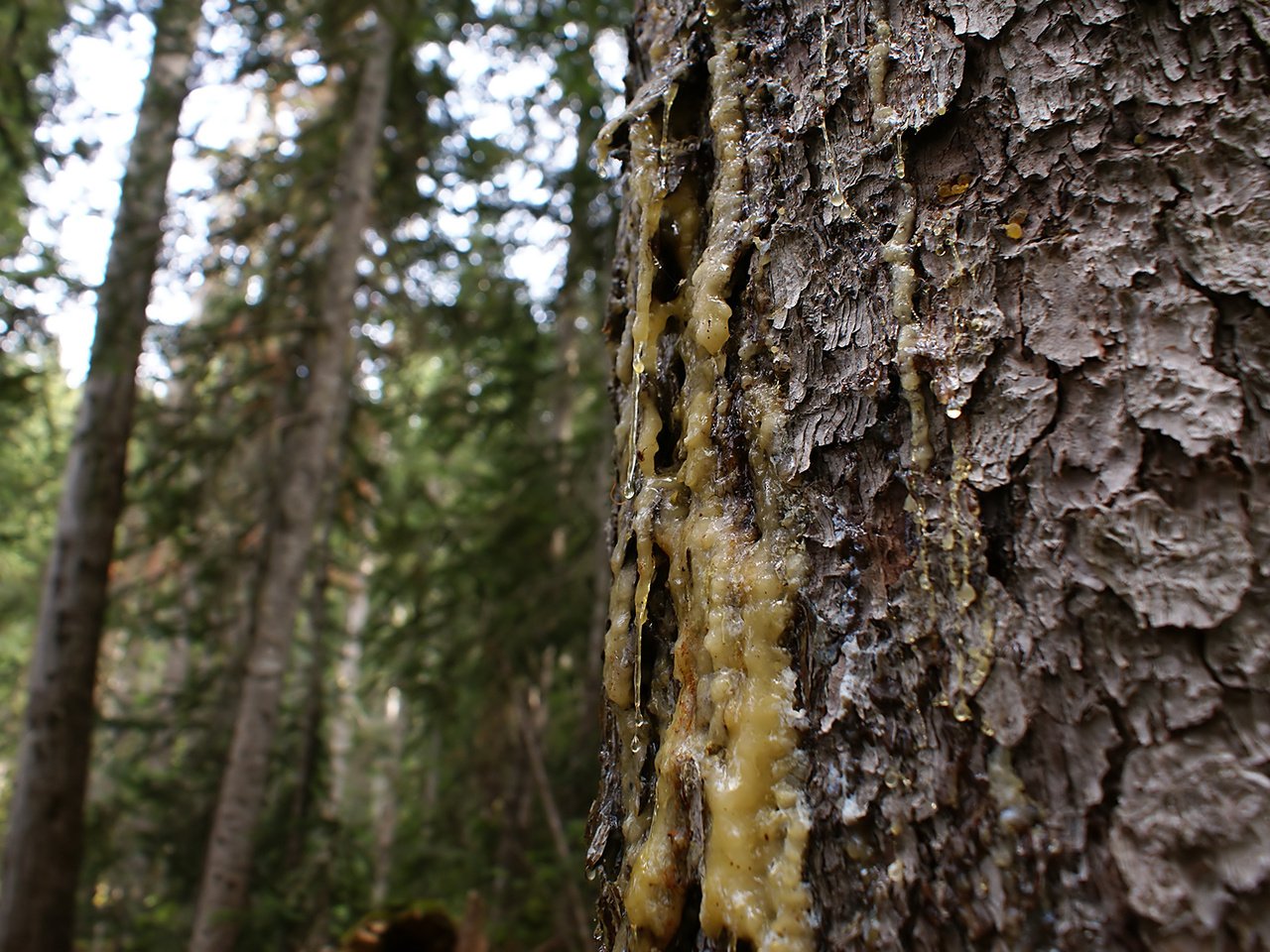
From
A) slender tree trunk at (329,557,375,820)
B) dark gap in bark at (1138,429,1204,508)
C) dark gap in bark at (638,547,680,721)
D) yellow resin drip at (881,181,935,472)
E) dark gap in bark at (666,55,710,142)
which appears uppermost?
dark gap in bark at (666,55,710,142)

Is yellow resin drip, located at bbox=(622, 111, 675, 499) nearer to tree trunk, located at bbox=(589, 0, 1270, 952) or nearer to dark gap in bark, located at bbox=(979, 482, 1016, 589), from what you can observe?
tree trunk, located at bbox=(589, 0, 1270, 952)

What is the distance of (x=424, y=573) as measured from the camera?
7605 mm

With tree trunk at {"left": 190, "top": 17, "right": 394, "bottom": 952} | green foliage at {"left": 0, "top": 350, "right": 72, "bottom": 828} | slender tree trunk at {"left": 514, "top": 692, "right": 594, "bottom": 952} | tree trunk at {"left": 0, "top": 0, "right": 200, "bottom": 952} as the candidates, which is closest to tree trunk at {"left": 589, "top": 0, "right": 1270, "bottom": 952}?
slender tree trunk at {"left": 514, "top": 692, "right": 594, "bottom": 952}

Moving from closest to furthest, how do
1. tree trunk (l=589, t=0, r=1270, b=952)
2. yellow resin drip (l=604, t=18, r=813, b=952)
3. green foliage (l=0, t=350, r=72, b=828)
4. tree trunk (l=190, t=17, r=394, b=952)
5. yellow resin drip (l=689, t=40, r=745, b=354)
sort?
1. tree trunk (l=589, t=0, r=1270, b=952)
2. yellow resin drip (l=604, t=18, r=813, b=952)
3. yellow resin drip (l=689, t=40, r=745, b=354)
4. tree trunk (l=190, t=17, r=394, b=952)
5. green foliage (l=0, t=350, r=72, b=828)

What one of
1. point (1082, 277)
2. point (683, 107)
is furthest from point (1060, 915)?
point (683, 107)

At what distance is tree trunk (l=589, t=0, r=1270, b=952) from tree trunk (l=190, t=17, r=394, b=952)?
538cm

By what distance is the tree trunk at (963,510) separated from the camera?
799 millimetres

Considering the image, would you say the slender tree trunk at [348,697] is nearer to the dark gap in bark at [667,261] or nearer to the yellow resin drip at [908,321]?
the dark gap in bark at [667,261]

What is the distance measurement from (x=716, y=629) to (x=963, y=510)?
383 mm

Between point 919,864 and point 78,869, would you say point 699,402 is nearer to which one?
point 919,864

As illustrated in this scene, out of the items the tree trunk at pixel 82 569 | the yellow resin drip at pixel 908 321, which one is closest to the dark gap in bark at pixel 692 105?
the yellow resin drip at pixel 908 321

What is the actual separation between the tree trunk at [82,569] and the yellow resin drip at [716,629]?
21.1 ft

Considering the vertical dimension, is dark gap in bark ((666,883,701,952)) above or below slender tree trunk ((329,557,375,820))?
above

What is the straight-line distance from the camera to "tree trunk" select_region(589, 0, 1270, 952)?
799 millimetres
